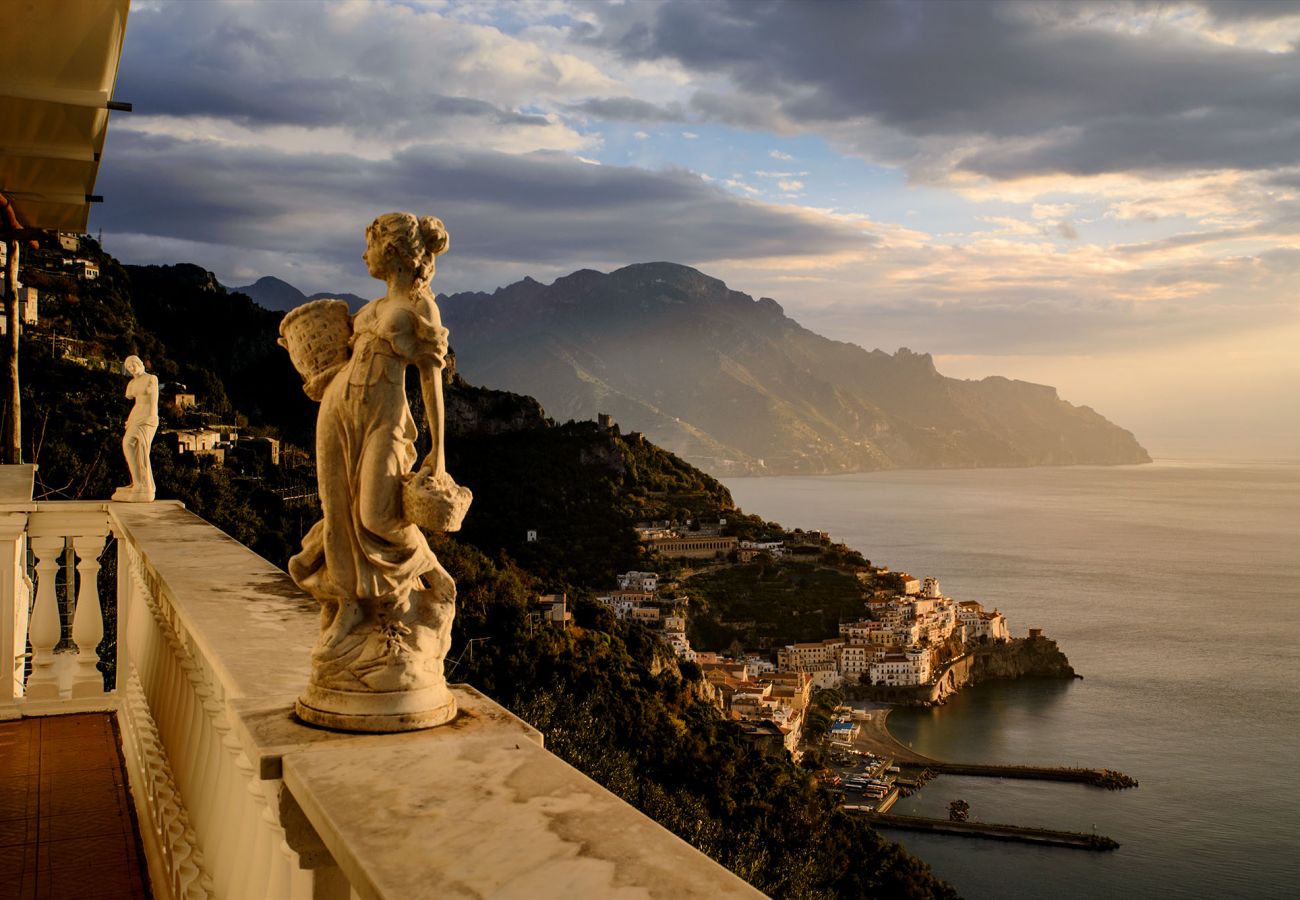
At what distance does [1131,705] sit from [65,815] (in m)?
43.8

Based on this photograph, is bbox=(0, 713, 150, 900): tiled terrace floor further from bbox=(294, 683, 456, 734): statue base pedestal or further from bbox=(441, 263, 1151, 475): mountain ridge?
bbox=(441, 263, 1151, 475): mountain ridge

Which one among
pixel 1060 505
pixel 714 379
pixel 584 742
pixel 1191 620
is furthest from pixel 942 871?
pixel 714 379

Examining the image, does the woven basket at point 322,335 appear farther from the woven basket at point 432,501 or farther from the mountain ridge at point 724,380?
the mountain ridge at point 724,380

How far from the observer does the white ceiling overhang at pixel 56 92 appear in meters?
2.43

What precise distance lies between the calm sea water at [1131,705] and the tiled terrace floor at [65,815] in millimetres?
25968

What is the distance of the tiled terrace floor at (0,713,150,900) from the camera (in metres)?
2.08

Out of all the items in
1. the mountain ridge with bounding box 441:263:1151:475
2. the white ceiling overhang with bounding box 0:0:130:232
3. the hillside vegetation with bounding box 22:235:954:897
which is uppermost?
the mountain ridge with bounding box 441:263:1151:475

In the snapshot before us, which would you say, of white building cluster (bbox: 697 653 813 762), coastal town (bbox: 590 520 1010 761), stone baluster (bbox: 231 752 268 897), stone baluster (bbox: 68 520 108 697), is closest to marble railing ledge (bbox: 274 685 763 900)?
stone baluster (bbox: 231 752 268 897)

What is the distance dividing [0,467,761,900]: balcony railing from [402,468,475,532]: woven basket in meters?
0.26

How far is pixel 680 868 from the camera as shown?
0.90 metres

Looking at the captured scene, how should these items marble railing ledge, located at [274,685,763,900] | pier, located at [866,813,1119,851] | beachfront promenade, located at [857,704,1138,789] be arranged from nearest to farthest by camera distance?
marble railing ledge, located at [274,685,763,900]
pier, located at [866,813,1119,851]
beachfront promenade, located at [857,704,1138,789]

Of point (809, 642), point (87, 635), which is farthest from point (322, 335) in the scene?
point (809, 642)

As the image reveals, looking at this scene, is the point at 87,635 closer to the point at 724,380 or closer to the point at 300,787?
the point at 300,787

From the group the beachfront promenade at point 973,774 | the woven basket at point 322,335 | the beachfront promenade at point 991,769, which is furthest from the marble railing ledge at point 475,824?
the beachfront promenade at point 991,769
